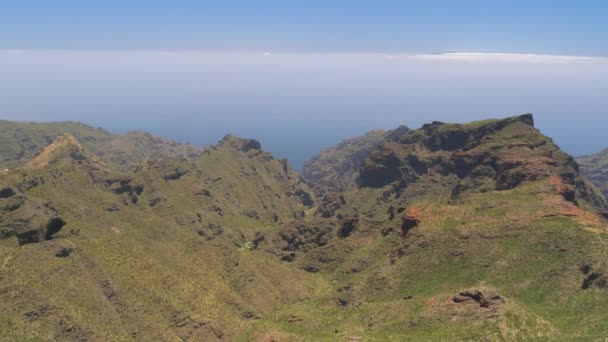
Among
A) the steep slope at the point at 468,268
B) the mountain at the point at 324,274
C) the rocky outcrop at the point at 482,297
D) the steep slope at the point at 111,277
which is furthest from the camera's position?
the steep slope at the point at 111,277

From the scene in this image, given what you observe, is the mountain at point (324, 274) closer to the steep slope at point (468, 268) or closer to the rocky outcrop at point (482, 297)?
the rocky outcrop at point (482, 297)

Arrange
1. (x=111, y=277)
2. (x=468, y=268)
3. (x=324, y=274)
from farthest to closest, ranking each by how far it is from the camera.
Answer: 1. (x=324, y=274)
2. (x=468, y=268)
3. (x=111, y=277)

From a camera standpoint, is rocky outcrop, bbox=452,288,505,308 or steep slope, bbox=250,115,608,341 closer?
rocky outcrop, bbox=452,288,505,308

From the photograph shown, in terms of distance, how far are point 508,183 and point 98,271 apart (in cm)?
11809

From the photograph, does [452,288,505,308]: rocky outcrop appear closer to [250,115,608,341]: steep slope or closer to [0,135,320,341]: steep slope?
[250,115,608,341]: steep slope

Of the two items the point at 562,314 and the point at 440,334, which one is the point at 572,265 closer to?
the point at 562,314

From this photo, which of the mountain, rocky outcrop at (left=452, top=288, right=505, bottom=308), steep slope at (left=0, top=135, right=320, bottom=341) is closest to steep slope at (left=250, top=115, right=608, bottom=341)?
rocky outcrop at (left=452, top=288, right=505, bottom=308)

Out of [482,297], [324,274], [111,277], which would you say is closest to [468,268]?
[482,297]

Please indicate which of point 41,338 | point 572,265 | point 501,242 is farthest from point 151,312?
point 572,265

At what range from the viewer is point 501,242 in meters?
112

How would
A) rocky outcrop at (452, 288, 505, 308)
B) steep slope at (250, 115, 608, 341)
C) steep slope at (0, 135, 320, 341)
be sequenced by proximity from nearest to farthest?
rocky outcrop at (452, 288, 505, 308)
steep slope at (250, 115, 608, 341)
steep slope at (0, 135, 320, 341)

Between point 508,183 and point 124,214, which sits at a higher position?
point 508,183

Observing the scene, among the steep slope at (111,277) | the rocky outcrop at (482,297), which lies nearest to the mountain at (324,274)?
the rocky outcrop at (482,297)

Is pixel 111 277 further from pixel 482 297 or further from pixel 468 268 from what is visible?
pixel 468 268
